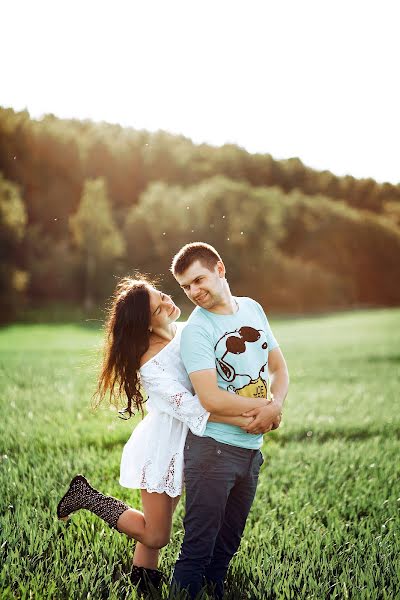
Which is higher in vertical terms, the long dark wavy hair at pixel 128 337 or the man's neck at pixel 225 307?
the man's neck at pixel 225 307

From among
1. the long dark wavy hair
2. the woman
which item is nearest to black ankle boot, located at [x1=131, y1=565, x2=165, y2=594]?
the woman

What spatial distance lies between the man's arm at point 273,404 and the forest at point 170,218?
20312mm

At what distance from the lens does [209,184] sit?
32031 millimetres

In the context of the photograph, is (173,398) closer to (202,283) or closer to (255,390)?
(255,390)

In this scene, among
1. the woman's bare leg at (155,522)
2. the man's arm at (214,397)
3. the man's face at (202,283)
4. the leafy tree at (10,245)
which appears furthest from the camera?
the leafy tree at (10,245)

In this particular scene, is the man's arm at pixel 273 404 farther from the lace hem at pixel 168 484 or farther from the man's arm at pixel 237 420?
the lace hem at pixel 168 484

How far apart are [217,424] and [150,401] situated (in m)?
0.33

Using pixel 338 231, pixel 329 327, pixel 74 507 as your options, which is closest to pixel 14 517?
pixel 74 507

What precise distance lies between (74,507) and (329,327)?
21.8 meters

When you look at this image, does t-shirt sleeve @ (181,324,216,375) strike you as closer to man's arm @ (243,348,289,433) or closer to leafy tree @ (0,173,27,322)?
man's arm @ (243,348,289,433)

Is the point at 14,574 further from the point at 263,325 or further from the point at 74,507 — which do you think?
the point at 263,325

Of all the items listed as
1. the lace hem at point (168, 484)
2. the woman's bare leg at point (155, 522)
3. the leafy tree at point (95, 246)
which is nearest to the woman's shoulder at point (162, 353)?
the lace hem at point (168, 484)

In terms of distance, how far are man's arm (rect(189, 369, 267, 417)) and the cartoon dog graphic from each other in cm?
11

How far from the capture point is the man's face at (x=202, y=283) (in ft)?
8.84
